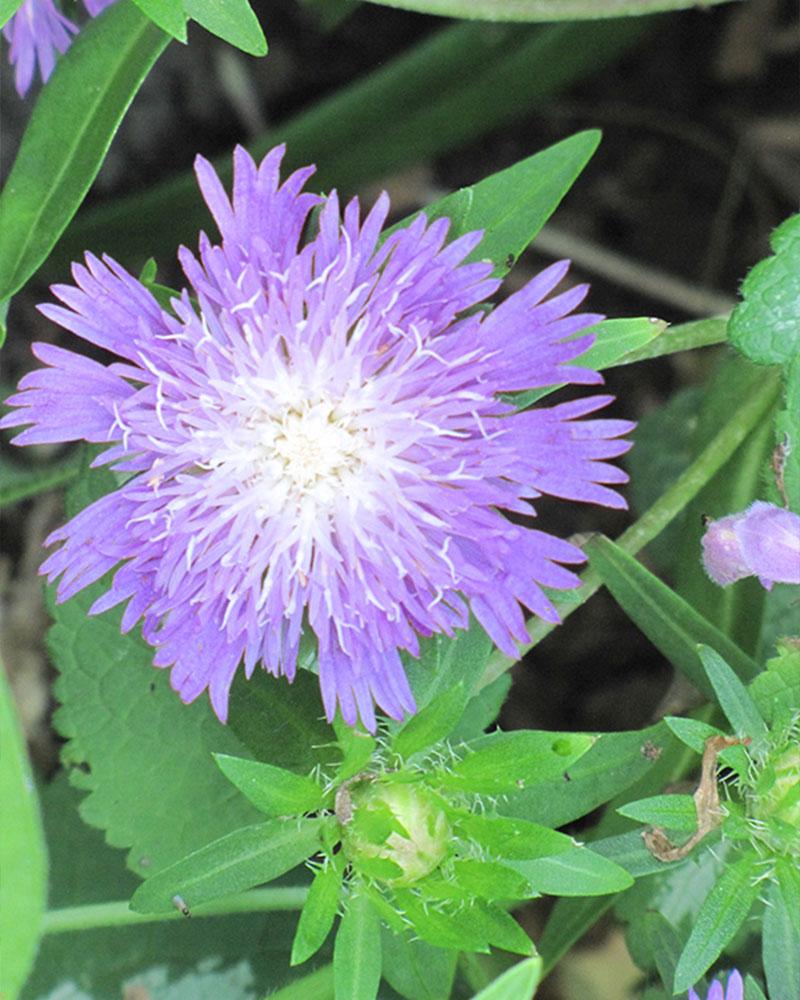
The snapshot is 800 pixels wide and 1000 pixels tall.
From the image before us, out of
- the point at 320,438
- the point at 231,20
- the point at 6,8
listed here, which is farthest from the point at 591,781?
the point at 6,8

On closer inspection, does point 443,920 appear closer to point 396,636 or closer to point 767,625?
point 396,636

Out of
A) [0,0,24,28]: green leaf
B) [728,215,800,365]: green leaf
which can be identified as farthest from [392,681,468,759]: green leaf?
[0,0,24,28]: green leaf

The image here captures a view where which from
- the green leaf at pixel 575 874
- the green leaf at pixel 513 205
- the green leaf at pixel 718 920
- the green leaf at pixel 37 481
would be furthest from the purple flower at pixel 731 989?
the green leaf at pixel 37 481

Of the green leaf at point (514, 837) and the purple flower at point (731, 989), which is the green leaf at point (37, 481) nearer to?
the green leaf at point (514, 837)

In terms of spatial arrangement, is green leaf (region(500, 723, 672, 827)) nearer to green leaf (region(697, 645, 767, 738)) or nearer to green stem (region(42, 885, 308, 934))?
green leaf (region(697, 645, 767, 738))

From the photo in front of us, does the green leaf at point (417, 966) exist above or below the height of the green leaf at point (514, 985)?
below

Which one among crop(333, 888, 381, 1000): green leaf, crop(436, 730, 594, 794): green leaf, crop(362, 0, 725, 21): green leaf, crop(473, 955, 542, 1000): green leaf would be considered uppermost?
crop(362, 0, 725, 21): green leaf

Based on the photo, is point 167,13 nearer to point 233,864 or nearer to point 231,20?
point 231,20

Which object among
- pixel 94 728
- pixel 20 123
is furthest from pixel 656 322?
pixel 20 123
